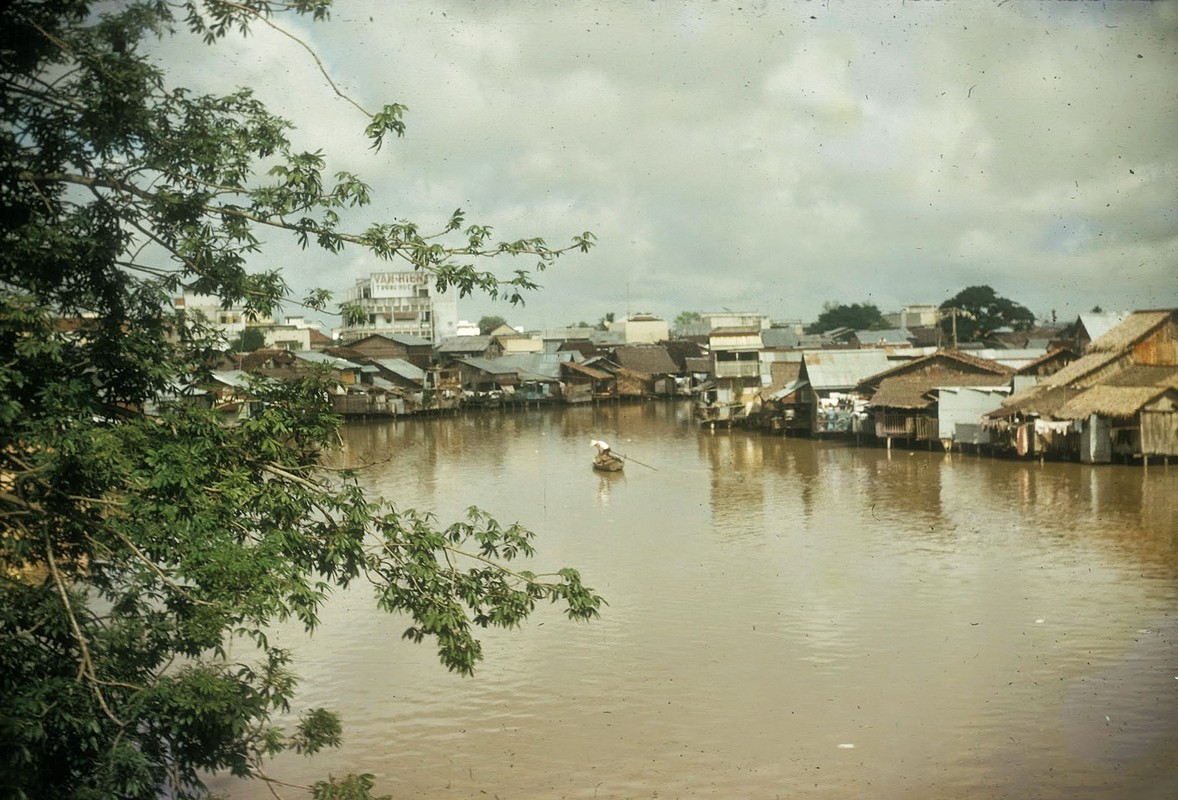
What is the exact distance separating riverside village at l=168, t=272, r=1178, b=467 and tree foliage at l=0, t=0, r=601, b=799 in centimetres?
45

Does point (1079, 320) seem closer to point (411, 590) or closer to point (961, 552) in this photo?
point (961, 552)

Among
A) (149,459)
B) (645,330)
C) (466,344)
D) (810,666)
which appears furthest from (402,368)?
(149,459)

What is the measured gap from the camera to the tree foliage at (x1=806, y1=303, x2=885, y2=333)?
210 feet

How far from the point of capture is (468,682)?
30.1 ft

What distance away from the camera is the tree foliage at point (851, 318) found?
210ft

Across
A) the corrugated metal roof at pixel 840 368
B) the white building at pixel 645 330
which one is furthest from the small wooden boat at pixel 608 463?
the white building at pixel 645 330

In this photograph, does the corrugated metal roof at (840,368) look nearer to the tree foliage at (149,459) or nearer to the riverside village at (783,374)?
the riverside village at (783,374)

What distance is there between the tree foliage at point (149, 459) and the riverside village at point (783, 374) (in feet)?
1.46

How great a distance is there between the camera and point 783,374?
32.2m

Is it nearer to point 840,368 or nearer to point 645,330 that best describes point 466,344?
point 645,330

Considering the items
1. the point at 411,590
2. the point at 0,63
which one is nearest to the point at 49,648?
the point at 411,590

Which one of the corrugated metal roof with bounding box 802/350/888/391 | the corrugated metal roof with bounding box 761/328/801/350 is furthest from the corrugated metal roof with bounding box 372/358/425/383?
the corrugated metal roof with bounding box 761/328/801/350

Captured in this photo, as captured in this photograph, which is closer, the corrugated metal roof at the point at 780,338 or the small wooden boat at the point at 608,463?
the small wooden boat at the point at 608,463

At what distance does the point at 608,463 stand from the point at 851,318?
45831 millimetres
